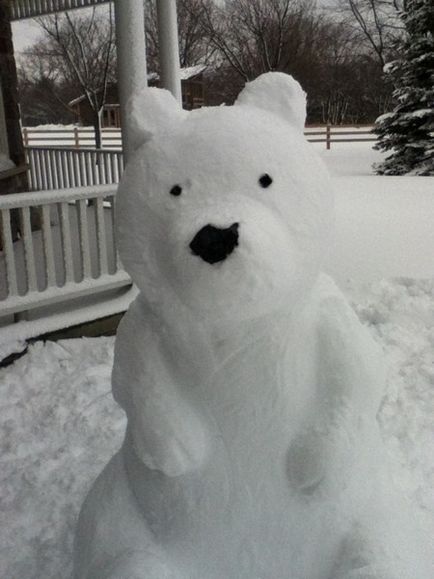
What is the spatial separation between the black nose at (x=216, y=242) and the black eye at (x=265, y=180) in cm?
19

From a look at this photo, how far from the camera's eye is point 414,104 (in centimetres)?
1298

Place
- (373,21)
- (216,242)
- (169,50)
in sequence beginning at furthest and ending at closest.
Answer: (373,21) → (169,50) → (216,242)

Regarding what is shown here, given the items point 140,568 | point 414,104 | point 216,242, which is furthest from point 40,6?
point 414,104

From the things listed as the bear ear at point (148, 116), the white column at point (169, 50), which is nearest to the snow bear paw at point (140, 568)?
the bear ear at point (148, 116)

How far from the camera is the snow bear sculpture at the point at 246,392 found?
1.35m

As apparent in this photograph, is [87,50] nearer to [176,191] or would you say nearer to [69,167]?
[69,167]

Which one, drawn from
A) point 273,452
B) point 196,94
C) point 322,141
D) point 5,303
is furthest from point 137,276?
point 322,141

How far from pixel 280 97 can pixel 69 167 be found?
7.77 m

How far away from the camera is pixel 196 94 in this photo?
13.2 m

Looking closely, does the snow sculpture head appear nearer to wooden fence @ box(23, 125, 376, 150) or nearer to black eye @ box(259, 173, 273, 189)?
black eye @ box(259, 173, 273, 189)

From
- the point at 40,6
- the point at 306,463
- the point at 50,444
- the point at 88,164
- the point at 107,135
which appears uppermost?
the point at 40,6

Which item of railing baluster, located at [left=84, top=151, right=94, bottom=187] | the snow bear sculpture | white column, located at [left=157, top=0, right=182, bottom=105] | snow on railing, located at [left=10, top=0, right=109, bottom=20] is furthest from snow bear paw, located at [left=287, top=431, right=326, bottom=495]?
railing baluster, located at [left=84, top=151, right=94, bottom=187]

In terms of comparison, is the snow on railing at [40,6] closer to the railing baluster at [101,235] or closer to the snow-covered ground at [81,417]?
the railing baluster at [101,235]

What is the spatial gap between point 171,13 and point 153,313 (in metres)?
4.39
